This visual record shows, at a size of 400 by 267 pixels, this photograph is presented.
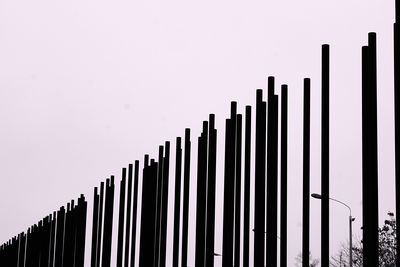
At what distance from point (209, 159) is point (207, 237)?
0.71m

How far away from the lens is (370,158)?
182 inches

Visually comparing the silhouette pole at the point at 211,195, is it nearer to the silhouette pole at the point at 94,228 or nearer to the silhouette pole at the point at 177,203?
the silhouette pole at the point at 177,203

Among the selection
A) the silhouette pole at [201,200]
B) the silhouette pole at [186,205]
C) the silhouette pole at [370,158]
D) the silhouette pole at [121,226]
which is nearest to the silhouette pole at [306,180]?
the silhouette pole at [370,158]

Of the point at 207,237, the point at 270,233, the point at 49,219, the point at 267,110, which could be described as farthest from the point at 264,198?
the point at 49,219

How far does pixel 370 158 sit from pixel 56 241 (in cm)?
842

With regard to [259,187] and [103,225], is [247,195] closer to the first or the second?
[259,187]

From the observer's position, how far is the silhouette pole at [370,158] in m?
4.55

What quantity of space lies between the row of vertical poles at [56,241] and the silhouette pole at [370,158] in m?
6.27

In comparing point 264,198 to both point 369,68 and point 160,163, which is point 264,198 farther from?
point 160,163

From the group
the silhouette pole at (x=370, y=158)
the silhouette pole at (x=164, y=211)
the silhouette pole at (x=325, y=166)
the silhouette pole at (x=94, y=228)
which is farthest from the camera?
the silhouette pole at (x=94, y=228)

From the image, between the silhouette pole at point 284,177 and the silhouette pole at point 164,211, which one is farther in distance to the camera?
the silhouette pole at point 164,211

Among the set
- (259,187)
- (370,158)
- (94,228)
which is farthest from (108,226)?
(370,158)

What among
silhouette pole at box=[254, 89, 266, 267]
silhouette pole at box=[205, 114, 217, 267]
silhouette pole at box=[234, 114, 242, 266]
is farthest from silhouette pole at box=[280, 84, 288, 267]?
silhouette pole at box=[205, 114, 217, 267]

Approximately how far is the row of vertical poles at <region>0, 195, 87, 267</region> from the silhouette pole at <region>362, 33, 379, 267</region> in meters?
6.27
